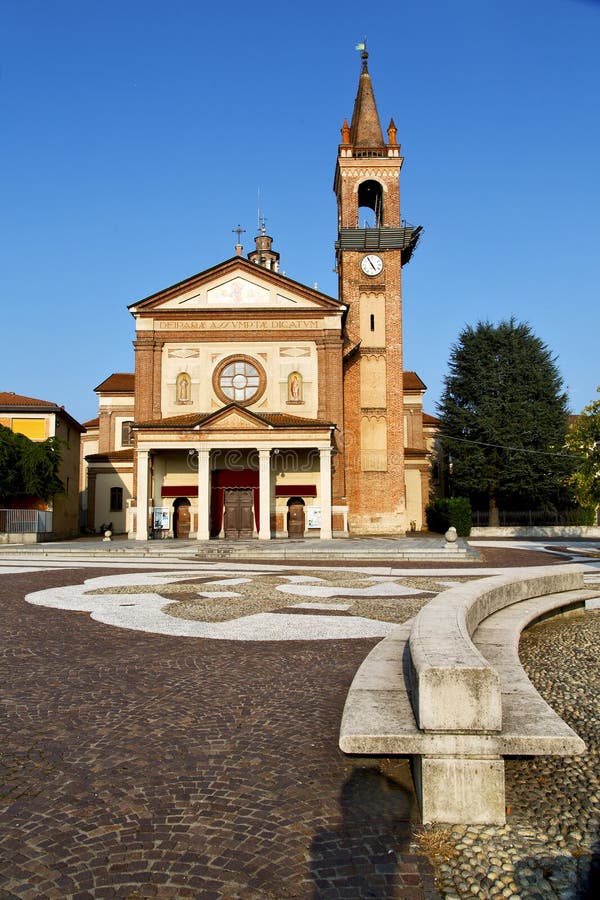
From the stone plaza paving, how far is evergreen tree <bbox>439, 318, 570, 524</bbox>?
3579cm

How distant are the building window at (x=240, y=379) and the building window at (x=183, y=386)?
137 centimetres

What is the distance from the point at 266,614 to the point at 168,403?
2617cm

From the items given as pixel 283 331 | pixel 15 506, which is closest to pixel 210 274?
pixel 283 331

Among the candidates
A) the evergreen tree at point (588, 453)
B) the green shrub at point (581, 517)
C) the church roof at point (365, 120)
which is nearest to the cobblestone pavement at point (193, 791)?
the evergreen tree at point (588, 453)

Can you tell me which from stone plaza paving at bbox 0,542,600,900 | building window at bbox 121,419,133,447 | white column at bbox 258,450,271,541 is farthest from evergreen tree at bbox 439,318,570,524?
stone plaza paving at bbox 0,542,600,900

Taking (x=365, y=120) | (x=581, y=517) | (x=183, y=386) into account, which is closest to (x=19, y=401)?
(x=183, y=386)

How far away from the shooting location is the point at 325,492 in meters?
32.3

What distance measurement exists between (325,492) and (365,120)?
80.1ft

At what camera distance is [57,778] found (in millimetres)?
3930

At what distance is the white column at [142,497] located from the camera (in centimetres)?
3209

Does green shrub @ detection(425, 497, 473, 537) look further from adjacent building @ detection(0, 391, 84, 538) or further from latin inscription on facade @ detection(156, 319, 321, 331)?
adjacent building @ detection(0, 391, 84, 538)

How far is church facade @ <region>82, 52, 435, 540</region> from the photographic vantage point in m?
32.3

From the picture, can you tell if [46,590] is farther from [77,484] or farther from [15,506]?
[77,484]

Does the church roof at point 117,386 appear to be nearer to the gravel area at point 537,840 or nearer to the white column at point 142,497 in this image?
the white column at point 142,497
